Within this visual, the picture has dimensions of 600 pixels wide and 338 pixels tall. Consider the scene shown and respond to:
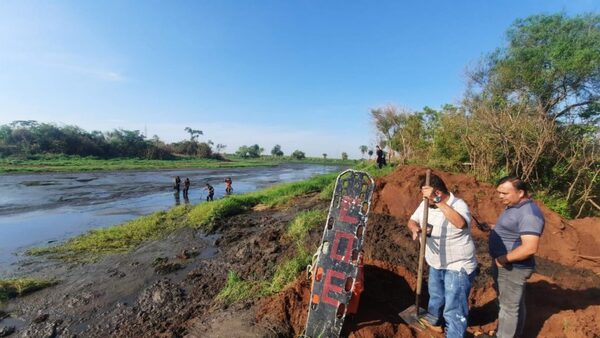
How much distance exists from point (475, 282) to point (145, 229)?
9.16m

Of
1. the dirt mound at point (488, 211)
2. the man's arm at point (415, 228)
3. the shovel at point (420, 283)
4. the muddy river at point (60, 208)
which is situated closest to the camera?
the shovel at point (420, 283)

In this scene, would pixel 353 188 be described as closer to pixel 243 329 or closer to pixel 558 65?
pixel 243 329

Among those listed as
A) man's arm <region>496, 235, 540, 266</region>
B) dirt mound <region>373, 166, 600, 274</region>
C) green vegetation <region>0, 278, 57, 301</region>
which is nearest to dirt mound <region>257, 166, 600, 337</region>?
dirt mound <region>373, 166, 600, 274</region>

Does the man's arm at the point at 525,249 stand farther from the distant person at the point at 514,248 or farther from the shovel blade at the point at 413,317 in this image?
the shovel blade at the point at 413,317

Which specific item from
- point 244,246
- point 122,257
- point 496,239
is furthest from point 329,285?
point 122,257

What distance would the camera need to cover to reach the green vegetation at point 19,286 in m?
5.75

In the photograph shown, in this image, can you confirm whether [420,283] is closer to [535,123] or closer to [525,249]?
[525,249]

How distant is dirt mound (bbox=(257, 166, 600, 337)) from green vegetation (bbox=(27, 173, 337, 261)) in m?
5.33

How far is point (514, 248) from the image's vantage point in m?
2.78

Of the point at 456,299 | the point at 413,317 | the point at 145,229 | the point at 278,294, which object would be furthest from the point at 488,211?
the point at 145,229

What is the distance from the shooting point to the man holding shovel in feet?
9.23

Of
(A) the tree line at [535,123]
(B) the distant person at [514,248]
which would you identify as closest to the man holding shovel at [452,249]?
(B) the distant person at [514,248]

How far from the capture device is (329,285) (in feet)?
10.4

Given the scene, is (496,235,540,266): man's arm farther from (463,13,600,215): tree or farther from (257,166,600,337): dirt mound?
(463,13,600,215): tree
